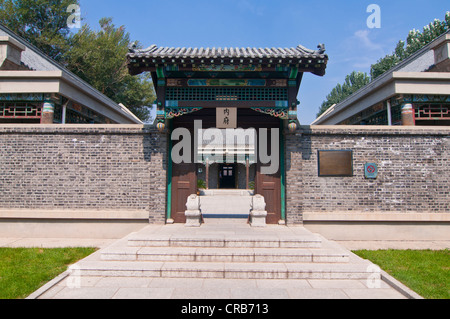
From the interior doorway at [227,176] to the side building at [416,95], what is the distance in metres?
15.3

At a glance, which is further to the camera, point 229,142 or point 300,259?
point 229,142

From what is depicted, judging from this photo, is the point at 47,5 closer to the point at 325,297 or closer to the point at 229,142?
the point at 229,142

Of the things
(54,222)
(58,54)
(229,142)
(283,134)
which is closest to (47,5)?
(58,54)

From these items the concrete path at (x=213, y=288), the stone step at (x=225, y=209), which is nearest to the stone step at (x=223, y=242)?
the concrete path at (x=213, y=288)

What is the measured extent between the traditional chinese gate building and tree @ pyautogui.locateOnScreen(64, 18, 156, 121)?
1901cm

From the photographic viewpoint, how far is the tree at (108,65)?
23312 millimetres

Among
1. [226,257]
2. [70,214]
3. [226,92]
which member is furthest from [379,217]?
[70,214]

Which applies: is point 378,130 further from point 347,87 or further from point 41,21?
point 347,87

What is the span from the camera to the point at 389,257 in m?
5.74

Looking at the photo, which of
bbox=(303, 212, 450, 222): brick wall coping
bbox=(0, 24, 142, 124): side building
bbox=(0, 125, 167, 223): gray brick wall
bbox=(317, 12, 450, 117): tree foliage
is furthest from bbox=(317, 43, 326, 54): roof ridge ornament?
bbox=(317, 12, 450, 117): tree foliage

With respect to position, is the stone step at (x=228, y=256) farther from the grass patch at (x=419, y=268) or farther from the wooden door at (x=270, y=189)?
the wooden door at (x=270, y=189)

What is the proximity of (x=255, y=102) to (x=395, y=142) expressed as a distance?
390cm

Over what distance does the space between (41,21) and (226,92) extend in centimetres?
2389

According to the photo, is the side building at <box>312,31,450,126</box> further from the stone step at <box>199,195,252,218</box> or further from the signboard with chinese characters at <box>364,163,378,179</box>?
the stone step at <box>199,195,252,218</box>
